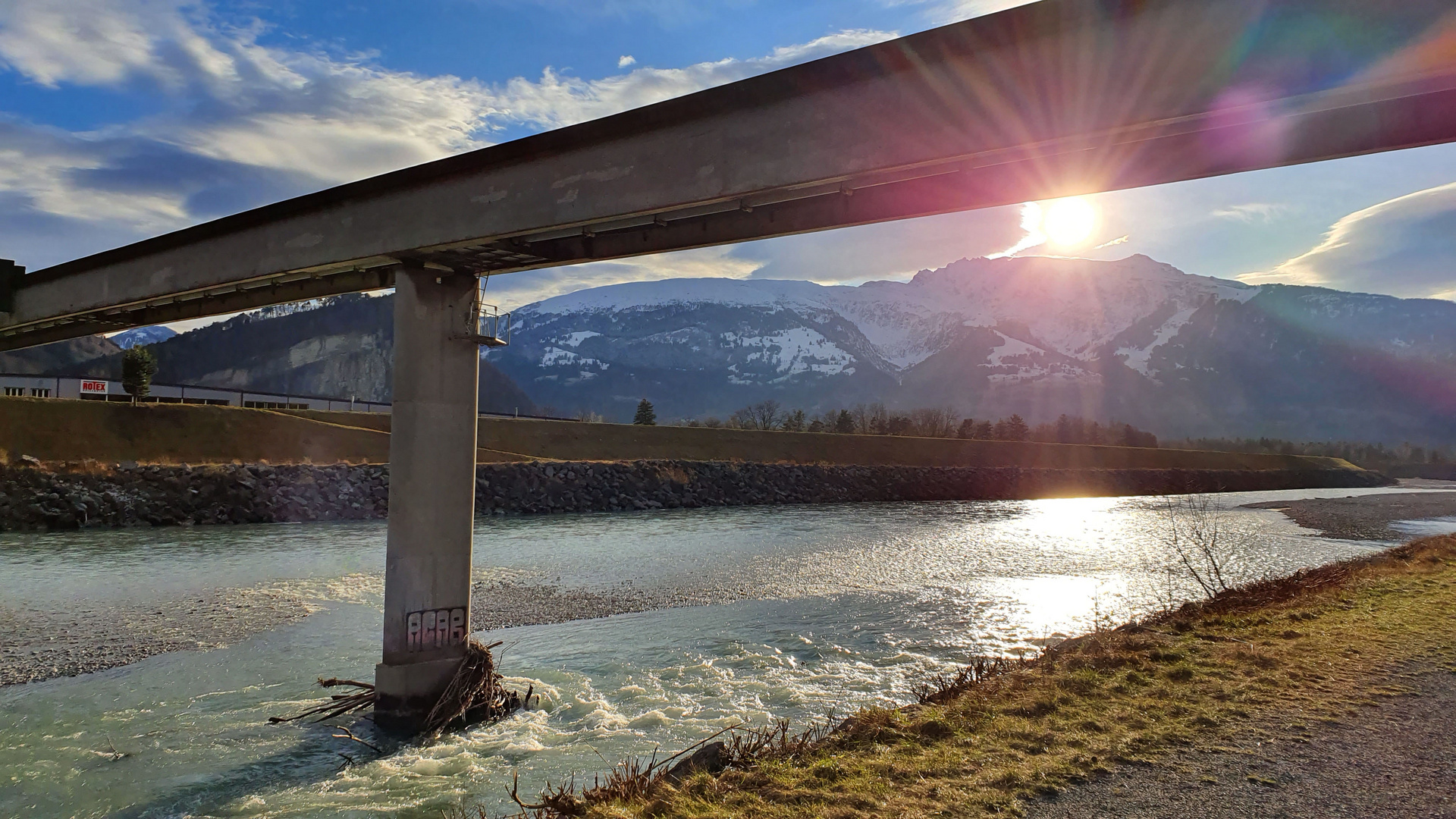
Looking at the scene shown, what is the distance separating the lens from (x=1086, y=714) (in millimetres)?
7594

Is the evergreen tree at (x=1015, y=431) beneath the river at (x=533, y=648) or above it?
above

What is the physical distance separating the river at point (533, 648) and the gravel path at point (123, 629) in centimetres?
44

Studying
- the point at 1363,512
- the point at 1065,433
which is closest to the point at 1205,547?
the point at 1363,512

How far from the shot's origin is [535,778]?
8.22m

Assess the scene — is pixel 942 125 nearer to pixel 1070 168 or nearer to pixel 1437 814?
pixel 1070 168

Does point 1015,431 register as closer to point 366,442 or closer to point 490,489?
point 490,489

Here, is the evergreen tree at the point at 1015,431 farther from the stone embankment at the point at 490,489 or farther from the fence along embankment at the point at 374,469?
the stone embankment at the point at 490,489

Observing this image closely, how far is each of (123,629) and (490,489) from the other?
27.8m

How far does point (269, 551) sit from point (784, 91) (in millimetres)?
24741

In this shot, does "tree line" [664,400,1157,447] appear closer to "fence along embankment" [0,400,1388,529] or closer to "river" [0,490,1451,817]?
"fence along embankment" [0,400,1388,529]

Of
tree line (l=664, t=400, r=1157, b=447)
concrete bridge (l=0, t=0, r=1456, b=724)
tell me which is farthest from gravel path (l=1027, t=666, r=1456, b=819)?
tree line (l=664, t=400, r=1157, b=447)

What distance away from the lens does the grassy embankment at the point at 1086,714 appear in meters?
5.82

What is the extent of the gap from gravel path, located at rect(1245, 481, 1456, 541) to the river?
33.4 ft

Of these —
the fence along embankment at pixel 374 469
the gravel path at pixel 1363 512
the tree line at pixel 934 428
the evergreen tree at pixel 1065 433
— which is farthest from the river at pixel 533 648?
the evergreen tree at pixel 1065 433
